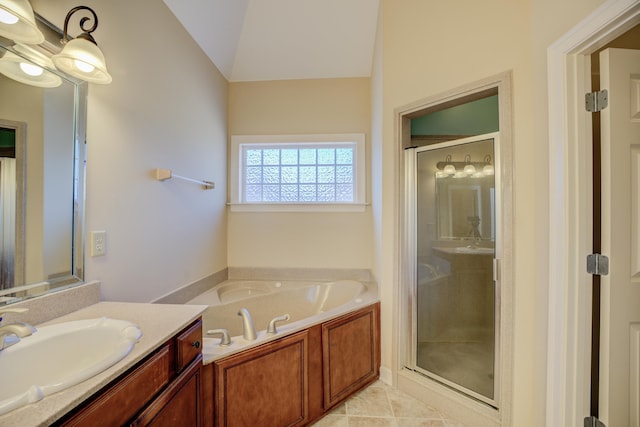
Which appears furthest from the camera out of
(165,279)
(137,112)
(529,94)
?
(165,279)

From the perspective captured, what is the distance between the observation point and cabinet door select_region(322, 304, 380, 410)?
1690 millimetres

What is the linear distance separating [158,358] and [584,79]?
200 cm

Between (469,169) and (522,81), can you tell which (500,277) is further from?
(522,81)

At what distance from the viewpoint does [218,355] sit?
1247 mm

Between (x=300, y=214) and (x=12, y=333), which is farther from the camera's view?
(x=300, y=214)

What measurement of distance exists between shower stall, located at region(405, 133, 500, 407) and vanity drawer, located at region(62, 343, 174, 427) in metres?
1.56

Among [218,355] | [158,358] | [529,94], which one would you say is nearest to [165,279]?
[218,355]

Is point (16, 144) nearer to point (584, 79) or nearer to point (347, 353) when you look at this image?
point (347, 353)

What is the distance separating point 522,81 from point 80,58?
2013 millimetres

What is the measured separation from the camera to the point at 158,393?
90cm

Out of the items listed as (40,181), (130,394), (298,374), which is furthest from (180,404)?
(40,181)

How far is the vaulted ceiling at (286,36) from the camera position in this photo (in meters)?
2.25

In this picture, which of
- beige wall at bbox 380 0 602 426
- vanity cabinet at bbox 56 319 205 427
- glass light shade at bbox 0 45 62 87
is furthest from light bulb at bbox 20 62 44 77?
beige wall at bbox 380 0 602 426

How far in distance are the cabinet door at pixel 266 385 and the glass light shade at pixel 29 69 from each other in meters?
1.36
